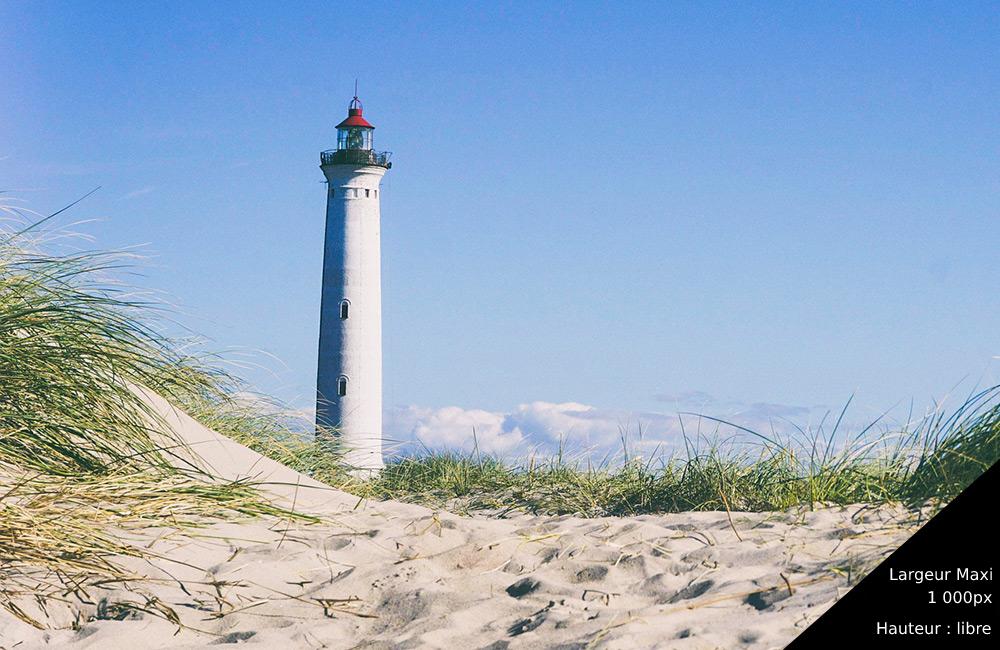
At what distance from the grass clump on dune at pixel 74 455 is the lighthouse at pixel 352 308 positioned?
15735mm

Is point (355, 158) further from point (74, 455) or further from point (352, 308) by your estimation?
point (74, 455)

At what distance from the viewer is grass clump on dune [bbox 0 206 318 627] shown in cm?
353

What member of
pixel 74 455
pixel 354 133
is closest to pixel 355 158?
pixel 354 133

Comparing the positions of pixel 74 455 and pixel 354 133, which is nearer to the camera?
pixel 74 455

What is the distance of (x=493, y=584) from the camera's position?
3.47m

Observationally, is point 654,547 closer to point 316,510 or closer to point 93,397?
point 316,510

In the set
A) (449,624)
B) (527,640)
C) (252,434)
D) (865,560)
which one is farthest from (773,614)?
(252,434)

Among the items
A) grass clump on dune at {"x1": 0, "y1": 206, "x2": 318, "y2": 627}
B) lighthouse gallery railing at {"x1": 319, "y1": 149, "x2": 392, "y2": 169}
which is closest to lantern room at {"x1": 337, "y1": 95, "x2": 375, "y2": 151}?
lighthouse gallery railing at {"x1": 319, "y1": 149, "x2": 392, "y2": 169}

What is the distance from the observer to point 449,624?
3064 millimetres

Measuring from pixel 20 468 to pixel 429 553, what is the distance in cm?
180
